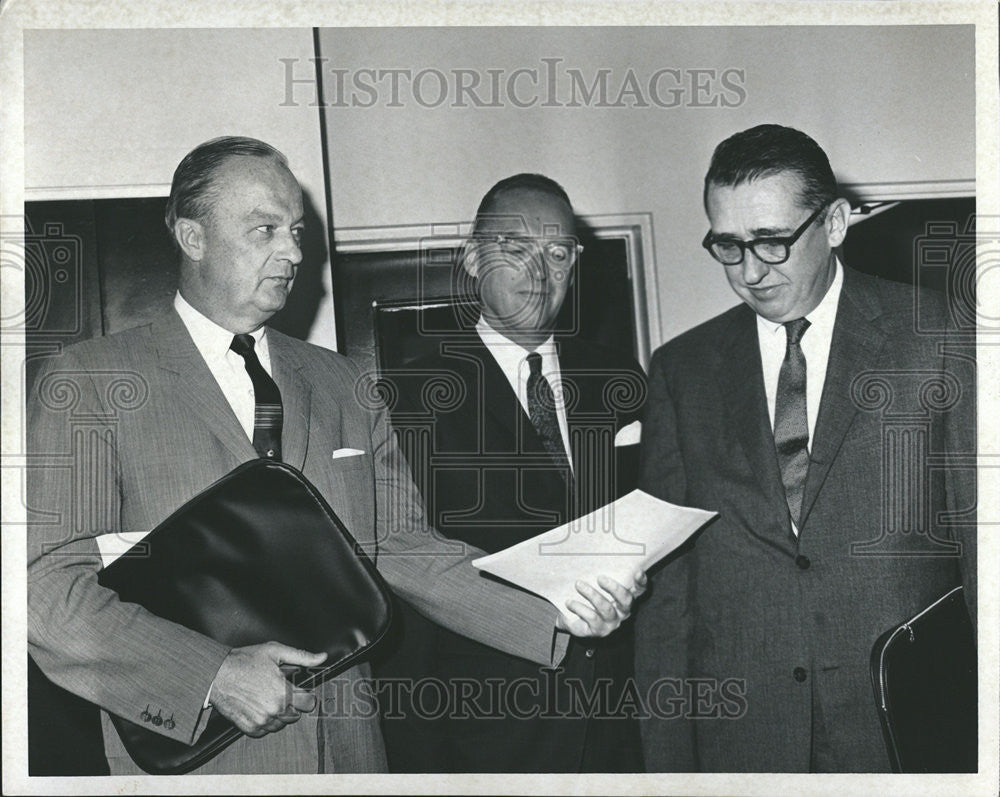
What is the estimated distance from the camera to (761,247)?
2297 millimetres

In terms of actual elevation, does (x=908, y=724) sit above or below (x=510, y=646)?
below

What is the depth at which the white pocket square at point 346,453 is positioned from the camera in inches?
91.0

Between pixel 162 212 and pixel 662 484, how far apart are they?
132 cm

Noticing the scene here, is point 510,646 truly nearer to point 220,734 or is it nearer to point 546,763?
point 546,763

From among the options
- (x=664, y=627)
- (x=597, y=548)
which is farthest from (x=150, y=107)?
(x=664, y=627)

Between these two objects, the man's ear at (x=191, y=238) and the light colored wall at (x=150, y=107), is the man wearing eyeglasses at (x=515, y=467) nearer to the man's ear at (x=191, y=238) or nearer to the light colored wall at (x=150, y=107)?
the light colored wall at (x=150, y=107)

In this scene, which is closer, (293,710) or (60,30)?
(293,710)

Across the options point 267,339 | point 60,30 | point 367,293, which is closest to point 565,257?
point 367,293

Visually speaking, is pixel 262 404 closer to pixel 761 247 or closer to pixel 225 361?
pixel 225 361

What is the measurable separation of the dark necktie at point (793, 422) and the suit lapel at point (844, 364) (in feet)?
0.07

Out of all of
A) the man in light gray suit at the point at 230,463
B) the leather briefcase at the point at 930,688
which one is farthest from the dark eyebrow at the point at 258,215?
the leather briefcase at the point at 930,688

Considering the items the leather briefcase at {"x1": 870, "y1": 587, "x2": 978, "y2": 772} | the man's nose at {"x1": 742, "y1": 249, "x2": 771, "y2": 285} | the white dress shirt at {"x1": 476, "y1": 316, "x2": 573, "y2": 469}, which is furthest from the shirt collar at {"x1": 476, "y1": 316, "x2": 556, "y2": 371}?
the leather briefcase at {"x1": 870, "y1": 587, "x2": 978, "y2": 772}

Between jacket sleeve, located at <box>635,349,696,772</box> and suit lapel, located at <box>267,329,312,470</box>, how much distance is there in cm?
78

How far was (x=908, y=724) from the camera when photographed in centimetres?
229
